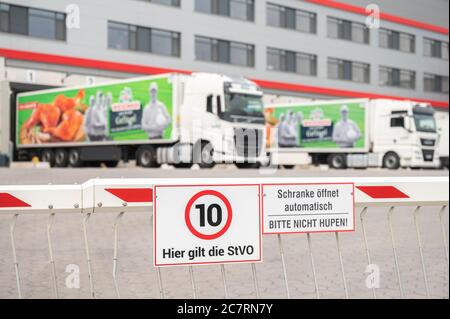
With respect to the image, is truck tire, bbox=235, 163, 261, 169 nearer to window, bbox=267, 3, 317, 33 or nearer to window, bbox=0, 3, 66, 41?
window, bbox=267, 3, 317, 33

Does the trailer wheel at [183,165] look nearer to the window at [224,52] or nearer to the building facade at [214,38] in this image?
the building facade at [214,38]

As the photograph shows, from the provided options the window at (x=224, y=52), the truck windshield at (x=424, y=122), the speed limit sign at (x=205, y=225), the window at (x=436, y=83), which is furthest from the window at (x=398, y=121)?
the speed limit sign at (x=205, y=225)

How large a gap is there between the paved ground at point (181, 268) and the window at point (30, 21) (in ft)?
2.50

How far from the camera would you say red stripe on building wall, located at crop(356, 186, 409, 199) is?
11.4ft

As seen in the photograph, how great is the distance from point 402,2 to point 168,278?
249 cm

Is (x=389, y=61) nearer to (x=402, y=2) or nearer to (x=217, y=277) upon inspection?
(x=402, y=2)

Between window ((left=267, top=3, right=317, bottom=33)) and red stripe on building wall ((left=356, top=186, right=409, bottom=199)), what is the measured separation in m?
1.16

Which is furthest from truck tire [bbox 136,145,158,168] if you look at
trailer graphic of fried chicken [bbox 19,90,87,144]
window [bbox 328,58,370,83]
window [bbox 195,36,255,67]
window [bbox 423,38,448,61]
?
window [bbox 195,36,255,67]

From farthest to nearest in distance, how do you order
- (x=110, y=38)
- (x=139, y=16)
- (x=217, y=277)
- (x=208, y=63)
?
1. (x=217, y=277)
2. (x=208, y=63)
3. (x=110, y=38)
4. (x=139, y=16)

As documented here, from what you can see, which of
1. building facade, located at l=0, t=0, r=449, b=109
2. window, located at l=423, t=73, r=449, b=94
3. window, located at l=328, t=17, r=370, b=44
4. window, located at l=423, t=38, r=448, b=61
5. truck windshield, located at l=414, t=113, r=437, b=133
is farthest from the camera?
truck windshield, located at l=414, t=113, r=437, b=133

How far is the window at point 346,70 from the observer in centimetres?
499

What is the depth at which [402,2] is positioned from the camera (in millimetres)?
3600

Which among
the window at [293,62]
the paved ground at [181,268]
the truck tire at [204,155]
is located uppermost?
the window at [293,62]

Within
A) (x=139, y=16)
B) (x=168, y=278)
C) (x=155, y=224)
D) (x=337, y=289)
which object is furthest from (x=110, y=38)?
(x=337, y=289)
